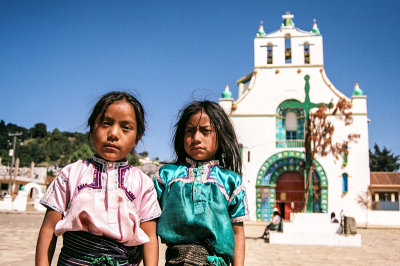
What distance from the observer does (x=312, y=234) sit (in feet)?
30.1

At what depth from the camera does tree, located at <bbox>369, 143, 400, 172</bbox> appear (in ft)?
147

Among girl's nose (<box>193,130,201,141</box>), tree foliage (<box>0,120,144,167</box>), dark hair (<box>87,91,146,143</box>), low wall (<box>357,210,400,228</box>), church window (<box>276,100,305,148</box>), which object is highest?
tree foliage (<box>0,120,144,167</box>)

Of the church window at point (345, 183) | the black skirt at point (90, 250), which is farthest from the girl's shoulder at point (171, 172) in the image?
the church window at point (345, 183)

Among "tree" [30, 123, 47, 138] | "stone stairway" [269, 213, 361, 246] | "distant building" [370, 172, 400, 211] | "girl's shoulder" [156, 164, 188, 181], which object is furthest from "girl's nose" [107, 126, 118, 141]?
"tree" [30, 123, 47, 138]

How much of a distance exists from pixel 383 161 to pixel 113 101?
161 ft

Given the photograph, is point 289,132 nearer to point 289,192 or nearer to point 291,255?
point 289,192

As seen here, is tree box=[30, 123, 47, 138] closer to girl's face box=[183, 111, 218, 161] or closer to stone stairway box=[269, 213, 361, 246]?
stone stairway box=[269, 213, 361, 246]

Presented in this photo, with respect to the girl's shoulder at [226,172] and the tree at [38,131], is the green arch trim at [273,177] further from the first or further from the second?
the tree at [38,131]

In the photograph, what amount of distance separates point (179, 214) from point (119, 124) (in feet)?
1.81

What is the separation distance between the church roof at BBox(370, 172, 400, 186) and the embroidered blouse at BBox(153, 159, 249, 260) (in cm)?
2250

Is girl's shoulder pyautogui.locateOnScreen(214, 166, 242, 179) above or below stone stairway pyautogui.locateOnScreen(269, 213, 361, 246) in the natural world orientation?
above

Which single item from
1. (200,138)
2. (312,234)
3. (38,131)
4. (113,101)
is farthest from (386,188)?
(38,131)

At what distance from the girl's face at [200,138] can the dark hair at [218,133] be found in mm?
33

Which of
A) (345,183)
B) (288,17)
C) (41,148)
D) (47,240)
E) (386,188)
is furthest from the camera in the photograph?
(41,148)
